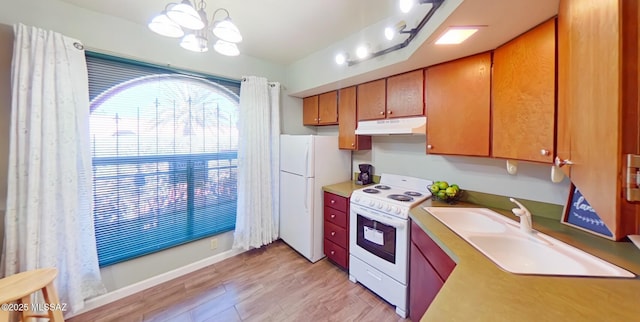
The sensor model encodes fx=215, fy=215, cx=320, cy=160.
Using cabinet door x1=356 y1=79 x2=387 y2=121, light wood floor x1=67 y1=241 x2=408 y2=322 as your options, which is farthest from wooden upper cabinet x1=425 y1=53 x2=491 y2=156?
light wood floor x1=67 y1=241 x2=408 y2=322

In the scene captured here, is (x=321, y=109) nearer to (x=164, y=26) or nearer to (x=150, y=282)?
(x=164, y=26)

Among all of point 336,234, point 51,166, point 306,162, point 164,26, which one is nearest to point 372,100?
point 306,162

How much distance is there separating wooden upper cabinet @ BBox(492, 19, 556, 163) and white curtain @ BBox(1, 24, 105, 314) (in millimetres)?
3042

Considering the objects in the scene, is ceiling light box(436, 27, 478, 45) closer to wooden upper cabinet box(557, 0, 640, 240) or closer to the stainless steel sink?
wooden upper cabinet box(557, 0, 640, 240)

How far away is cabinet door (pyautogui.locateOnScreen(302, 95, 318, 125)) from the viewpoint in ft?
9.91

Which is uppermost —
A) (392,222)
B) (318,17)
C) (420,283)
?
(318,17)

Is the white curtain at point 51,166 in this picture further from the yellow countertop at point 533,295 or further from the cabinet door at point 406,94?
the cabinet door at point 406,94

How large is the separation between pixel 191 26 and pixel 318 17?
1085mm

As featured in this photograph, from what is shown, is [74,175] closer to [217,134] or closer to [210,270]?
[217,134]

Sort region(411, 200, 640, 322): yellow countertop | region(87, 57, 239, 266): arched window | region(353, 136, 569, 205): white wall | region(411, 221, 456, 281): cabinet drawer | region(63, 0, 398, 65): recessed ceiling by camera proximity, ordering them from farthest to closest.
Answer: region(87, 57, 239, 266): arched window → region(63, 0, 398, 65): recessed ceiling → region(353, 136, 569, 205): white wall → region(411, 221, 456, 281): cabinet drawer → region(411, 200, 640, 322): yellow countertop

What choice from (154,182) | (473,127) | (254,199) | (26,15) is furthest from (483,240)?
(26,15)

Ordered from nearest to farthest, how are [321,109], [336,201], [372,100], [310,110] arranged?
[372,100] → [336,201] → [321,109] → [310,110]

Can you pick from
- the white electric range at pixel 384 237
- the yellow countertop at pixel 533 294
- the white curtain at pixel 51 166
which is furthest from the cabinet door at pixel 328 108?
the white curtain at pixel 51 166

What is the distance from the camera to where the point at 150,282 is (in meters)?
2.13
